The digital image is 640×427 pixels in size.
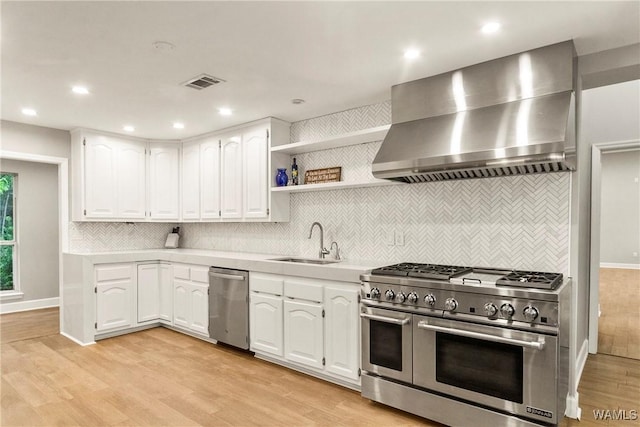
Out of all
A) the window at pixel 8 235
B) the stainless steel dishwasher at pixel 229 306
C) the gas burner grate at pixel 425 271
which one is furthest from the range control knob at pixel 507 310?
the window at pixel 8 235

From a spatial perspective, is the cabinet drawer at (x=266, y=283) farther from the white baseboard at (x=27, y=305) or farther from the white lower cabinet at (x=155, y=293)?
the white baseboard at (x=27, y=305)

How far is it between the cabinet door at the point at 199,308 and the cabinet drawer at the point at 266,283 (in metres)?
0.76

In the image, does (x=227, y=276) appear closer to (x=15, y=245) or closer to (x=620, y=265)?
(x=15, y=245)

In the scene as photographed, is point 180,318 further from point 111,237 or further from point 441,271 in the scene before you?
point 441,271

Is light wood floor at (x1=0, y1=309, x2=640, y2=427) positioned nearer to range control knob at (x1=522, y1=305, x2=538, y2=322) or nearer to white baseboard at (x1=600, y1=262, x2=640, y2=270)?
range control knob at (x1=522, y1=305, x2=538, y2=322)

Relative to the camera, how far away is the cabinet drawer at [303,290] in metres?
3.19

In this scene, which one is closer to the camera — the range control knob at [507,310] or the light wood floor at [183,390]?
the range control knob at [507,310]

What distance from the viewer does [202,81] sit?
304 centimetres

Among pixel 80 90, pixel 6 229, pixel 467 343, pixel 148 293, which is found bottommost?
pixel 148 293

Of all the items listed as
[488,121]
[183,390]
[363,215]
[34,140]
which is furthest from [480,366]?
[34,140]

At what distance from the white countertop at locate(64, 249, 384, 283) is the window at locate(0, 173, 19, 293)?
2.20 metres

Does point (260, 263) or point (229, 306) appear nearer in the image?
point (260, 263)

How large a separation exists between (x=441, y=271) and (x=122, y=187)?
3969mm

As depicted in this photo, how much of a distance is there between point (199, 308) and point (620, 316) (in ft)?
17.8
